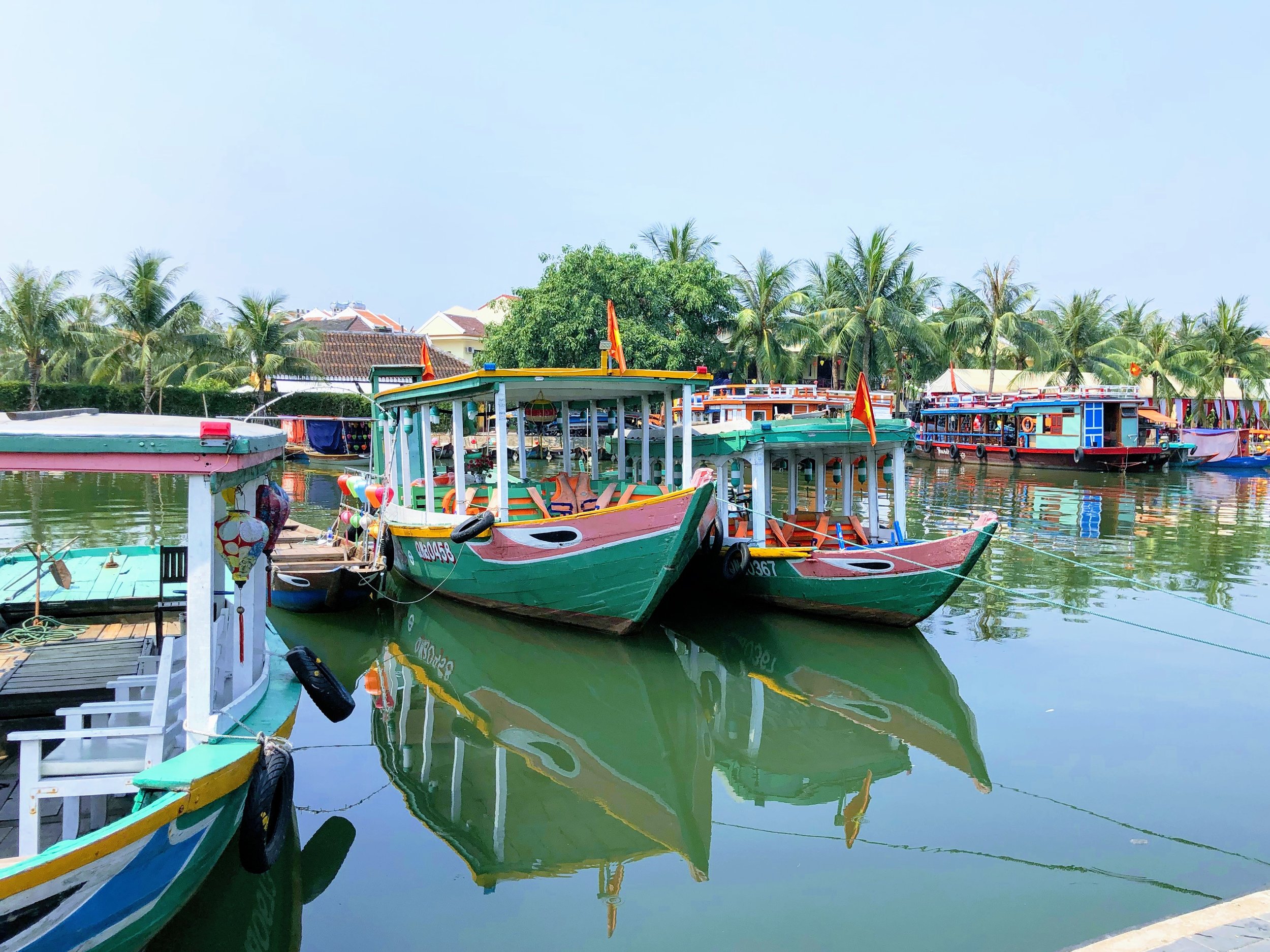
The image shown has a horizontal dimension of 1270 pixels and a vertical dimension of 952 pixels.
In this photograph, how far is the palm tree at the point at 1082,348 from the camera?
37.0 meters

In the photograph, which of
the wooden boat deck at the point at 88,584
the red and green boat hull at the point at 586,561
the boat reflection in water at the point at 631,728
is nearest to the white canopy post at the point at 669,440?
the boat reflection in water at the point at 631,728

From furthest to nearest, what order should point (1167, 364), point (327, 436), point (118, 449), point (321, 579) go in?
point (1167, 364), point (327, 436), point (321, 579), point (118, 449)

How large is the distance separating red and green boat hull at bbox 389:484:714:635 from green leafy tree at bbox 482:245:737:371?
16.4 meters

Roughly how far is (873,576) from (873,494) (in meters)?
2.08

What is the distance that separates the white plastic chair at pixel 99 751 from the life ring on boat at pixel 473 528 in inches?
179

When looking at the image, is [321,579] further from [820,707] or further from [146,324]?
[146,324]

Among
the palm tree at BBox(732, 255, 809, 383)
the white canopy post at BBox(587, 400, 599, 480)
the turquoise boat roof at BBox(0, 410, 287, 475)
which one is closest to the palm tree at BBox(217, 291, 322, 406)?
the palm tree at BBox(732, 255, 809, 383)

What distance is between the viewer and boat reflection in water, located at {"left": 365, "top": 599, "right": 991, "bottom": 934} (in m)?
5.80

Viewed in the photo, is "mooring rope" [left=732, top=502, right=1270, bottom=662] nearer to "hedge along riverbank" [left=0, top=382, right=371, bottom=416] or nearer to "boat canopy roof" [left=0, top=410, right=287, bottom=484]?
"boat canopy roof" [left=0, top=410, right=287, bottom=484]

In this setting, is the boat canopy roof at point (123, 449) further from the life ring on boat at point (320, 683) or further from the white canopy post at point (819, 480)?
the white canopy post at point (819, 480)

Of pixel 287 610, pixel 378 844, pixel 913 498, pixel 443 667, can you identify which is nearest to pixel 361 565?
pixel 287 610

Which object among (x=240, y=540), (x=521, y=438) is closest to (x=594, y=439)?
(x=521, y=438)

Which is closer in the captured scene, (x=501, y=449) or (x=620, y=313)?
(x=501, y=449)

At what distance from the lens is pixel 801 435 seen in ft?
34.5
